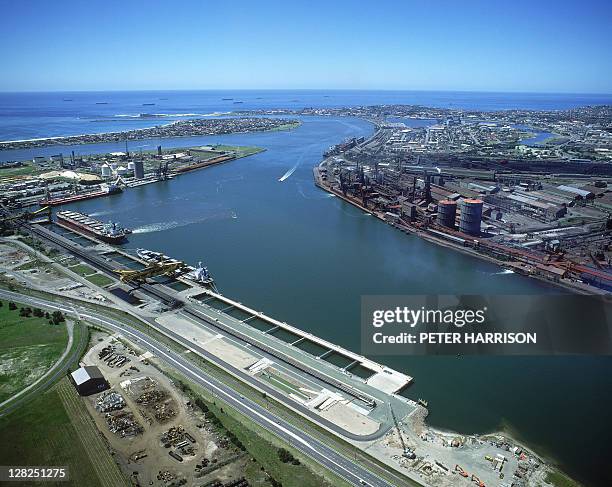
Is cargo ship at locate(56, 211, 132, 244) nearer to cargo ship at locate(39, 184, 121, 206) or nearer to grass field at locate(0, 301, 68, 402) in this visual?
cargo ship at locate(39, 184, 121, 206)

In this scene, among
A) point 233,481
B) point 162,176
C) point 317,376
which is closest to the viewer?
point 233,481

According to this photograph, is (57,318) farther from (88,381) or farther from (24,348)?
(88,381)

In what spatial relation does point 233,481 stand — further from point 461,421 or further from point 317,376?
point 461,421

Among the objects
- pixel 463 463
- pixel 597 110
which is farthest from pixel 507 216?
pixel 597 110

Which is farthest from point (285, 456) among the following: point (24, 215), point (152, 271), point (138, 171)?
point (138, 171)

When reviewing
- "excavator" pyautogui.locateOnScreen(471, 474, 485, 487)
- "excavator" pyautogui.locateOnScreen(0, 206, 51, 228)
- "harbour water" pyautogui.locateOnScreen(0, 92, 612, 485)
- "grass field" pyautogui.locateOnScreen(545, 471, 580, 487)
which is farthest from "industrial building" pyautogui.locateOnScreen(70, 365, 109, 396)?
"excavator" pyautogui.locateOnScreen(0, 206, 51, 228)

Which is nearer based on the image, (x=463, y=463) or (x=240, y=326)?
(x=463, y=463)

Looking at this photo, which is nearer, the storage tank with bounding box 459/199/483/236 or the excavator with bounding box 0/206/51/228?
the storage tank with bounding box 459/199/483/236
